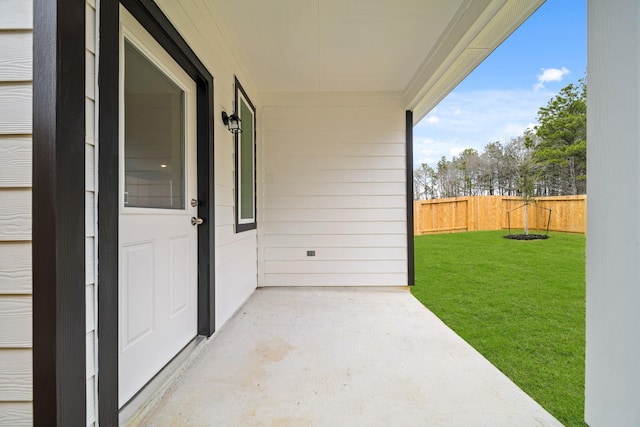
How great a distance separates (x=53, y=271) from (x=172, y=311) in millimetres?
996

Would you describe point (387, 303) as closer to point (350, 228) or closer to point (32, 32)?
point (350, 228)

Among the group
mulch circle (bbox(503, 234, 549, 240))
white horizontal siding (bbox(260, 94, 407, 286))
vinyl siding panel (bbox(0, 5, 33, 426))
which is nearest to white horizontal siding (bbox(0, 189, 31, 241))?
vinyl siding panel (bbox(0, 5, 33, 426))

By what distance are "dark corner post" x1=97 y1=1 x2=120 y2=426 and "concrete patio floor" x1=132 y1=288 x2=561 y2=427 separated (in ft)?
1.27

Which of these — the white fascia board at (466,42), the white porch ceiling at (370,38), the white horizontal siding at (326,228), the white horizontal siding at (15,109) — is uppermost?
the white porch ceiling at (370,38)

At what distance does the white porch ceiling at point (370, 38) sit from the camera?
2.11 m

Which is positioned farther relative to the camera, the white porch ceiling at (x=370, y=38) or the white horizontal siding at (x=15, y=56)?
the white porch ceiling at (x=370, y=38)

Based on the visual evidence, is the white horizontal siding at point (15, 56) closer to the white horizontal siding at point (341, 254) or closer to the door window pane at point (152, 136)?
the door window pane at point (152, 136)

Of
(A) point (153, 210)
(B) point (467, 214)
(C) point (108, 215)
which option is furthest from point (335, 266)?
(B) point (467, 214)

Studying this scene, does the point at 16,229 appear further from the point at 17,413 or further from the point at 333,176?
the point at 333,176

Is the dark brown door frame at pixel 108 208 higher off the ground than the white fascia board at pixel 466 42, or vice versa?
the white fascia board at pixel 466 42

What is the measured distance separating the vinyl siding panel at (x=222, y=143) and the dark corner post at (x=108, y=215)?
2.36ft

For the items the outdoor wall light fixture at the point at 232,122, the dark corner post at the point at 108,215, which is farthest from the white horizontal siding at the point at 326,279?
the dark corner post at the point at 108,215

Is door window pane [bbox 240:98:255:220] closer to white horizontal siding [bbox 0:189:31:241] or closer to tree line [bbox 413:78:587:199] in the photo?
white horizontal siding [bbox 0:189:31:241]

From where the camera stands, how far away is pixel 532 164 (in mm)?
4926
